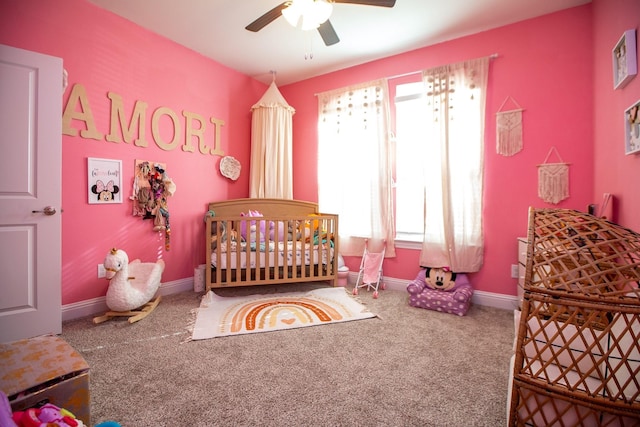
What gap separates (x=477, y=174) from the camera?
2586 millimetres

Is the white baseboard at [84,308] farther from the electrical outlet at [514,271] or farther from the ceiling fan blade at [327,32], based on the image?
the electrical outlet at [514,271]

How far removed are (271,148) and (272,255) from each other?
4.50 ft

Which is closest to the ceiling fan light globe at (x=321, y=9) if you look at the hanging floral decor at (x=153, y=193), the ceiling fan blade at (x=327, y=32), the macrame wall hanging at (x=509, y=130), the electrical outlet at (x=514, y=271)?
the ceiling fan blade at (x=327, y=32)

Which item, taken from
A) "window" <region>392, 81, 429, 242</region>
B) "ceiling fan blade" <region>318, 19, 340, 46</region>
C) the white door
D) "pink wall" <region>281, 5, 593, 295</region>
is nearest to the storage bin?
the white door

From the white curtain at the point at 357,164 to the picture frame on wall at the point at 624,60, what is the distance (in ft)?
5.55

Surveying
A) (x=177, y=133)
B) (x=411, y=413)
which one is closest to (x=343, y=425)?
(x=411, y=413)

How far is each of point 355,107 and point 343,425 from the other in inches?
115

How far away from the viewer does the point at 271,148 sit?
352 centimetres

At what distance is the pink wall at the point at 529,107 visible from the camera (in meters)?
2.24

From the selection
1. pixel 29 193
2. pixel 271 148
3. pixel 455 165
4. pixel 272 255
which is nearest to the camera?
pixel 29 193

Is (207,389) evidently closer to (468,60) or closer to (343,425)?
(343,425)

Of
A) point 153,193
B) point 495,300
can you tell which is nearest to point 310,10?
point 153,193

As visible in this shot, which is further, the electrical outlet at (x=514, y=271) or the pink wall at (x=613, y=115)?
the electrical outlet at (x=514, y=271)

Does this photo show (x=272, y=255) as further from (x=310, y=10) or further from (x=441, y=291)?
(x=310, y=10)
